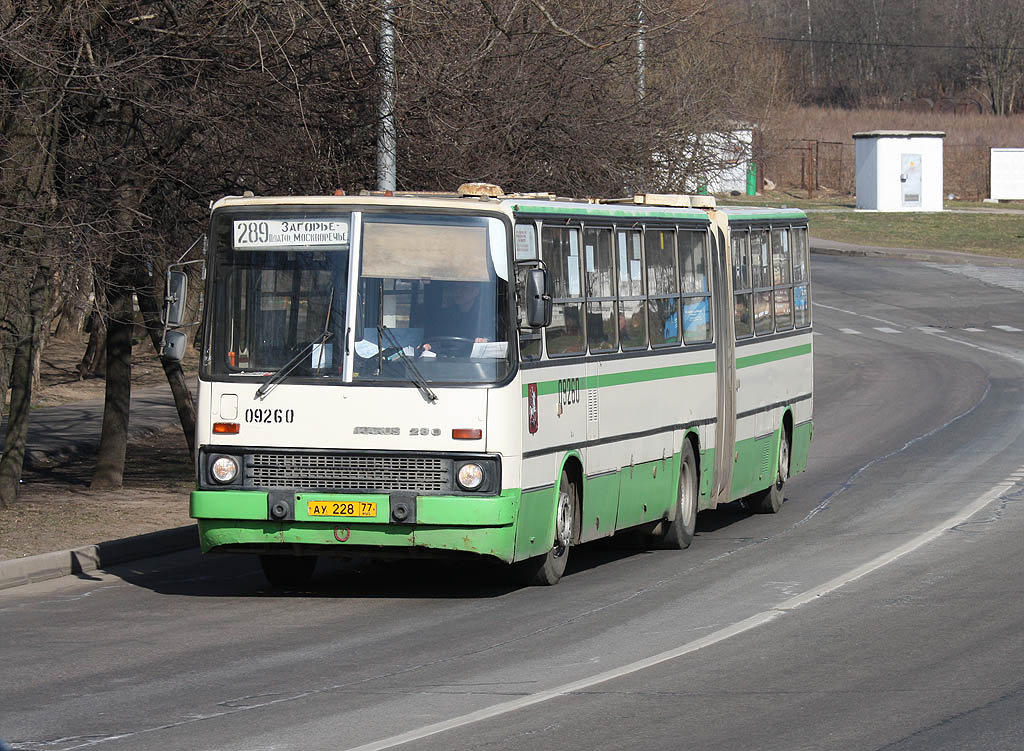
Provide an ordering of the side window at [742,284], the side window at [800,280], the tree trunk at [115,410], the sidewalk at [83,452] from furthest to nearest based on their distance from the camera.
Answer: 1. the tree trunk at [115,410]
2. the side window at [800,280]
3. the side window at [742,284]
4. the sidewalk at [83,452]

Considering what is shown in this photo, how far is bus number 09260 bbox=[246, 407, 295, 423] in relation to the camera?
11.8m

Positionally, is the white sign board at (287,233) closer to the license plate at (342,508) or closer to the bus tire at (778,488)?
the license plate at (342,508)

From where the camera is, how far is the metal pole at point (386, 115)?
655 inches

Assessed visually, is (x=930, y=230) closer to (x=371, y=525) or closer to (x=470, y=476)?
(x=470, y=476)

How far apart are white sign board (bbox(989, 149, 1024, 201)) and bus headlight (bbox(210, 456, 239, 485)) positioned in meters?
67.7

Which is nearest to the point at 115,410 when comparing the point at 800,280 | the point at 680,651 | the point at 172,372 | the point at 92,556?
the point at 172,372

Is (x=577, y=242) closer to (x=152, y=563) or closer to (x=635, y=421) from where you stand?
(x=635, y=421)

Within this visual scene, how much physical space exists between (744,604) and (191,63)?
7392 millimetres

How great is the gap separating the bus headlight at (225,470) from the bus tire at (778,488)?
23.0ft

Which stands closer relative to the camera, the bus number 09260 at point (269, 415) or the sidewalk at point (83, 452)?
the bus number 09260 at point (269, 415)

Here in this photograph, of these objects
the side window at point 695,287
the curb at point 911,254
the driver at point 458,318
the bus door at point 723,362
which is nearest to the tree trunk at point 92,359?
the bus door at point 723,362

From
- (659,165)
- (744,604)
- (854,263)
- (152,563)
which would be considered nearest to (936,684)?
(744,604)

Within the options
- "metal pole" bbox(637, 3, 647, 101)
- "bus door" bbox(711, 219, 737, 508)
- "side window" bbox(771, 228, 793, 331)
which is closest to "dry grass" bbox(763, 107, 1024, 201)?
"metal pole" bbox(637, 3, 647, 101)

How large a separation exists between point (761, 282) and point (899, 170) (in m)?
51.6
